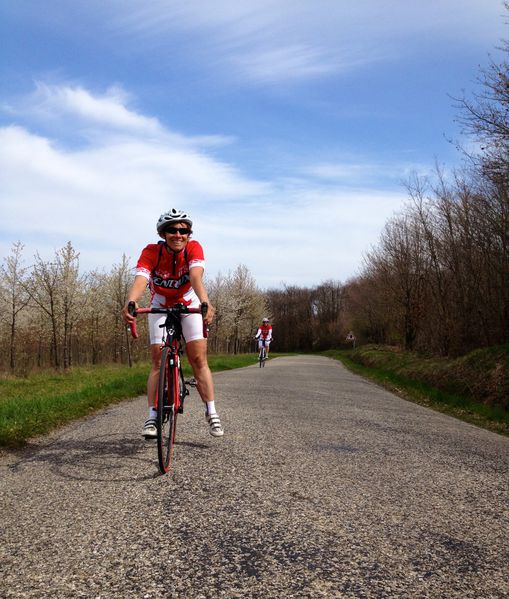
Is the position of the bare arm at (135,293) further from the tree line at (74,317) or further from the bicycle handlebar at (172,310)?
the tree line at (74,317)

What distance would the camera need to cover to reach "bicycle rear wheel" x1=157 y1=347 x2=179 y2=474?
448cm

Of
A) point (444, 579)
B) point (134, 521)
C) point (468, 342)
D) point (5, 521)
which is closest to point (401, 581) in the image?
point (444, 579)

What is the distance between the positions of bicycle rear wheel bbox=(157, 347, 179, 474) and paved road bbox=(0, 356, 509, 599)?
0.20m

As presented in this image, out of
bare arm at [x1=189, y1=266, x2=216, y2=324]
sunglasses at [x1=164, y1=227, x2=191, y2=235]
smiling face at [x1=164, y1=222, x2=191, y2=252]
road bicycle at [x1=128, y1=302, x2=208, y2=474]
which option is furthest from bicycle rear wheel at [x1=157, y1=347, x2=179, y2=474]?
sunglasses at [x1=164, y1=227, x2=191, y2=235]

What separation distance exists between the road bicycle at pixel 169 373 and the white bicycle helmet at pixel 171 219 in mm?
797

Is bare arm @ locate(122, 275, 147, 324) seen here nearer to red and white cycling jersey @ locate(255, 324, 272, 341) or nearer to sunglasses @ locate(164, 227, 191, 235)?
sunglasses @ locate(164, 227, 191, 235)

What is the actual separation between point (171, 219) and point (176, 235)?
0.54 ft

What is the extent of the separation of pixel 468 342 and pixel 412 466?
18817 mm

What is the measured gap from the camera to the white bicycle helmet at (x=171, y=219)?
5.14m

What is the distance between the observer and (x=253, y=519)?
3.44 metres

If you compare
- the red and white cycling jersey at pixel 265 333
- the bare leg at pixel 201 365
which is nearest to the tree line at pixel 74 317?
the red and white cycling jersey at pixel 265 333

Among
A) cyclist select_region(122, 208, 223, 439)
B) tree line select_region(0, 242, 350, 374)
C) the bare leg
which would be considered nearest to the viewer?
cyclist select_region(122, 208, 223, 439)

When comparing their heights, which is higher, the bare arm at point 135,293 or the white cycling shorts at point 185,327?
the bare arm at point 135,293

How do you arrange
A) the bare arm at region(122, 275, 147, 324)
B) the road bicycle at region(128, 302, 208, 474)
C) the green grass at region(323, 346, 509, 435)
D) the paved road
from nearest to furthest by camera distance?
the paved road → the road bicycle at region(128, 302, 208, 474) → the bare arm at region(122, 275, 147, 324) → the green grass at region(323, 346, 509, 435)
